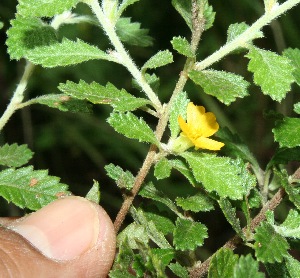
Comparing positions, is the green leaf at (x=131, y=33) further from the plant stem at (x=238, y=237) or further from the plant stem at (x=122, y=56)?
the plant stem at (x=238, y=237)

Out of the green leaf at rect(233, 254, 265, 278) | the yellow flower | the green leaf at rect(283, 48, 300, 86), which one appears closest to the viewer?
the green leaf at rect(233, 254, 265, 278)

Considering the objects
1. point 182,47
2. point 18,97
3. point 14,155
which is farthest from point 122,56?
point 14,155

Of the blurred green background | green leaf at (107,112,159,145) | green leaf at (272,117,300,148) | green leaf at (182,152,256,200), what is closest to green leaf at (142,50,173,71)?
green leaf at (107,112,159,145)

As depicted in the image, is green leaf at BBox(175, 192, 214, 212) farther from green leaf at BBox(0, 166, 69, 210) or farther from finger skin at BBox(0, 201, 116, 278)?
green leaf at BBox(0, 166, 69, 210)

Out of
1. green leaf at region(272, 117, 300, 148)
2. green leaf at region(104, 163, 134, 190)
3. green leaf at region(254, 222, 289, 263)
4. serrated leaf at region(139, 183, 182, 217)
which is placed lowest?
serrated leaf at region(139, 183, 182, 217)

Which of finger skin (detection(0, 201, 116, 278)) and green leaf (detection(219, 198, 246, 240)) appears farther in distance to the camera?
finger skin (detection(0, 201, 116, 278))

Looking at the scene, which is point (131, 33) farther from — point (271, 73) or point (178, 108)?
point (271, 73)

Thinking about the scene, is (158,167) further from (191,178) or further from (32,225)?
(32,225)

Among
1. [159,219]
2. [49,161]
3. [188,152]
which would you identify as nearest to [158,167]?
[188,152]
